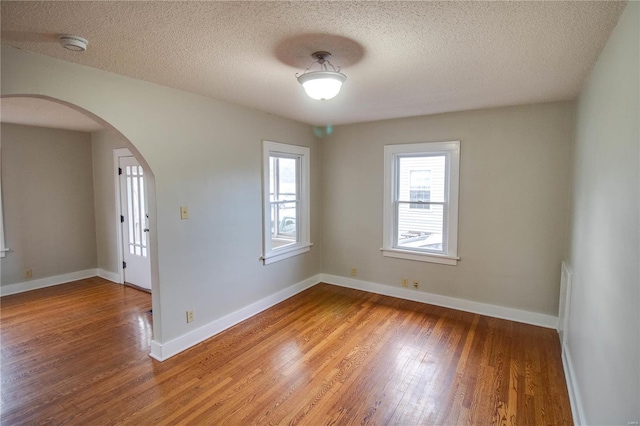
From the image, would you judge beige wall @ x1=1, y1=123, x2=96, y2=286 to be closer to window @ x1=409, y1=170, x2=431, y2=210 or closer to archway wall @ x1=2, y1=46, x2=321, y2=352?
archway wall @ x1=2, y1=46, x2=321, y2=352

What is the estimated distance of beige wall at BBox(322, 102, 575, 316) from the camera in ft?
11.1

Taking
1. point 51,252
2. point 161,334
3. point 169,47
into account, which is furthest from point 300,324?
point 51,252

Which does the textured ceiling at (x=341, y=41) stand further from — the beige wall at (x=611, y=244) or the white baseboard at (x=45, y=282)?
the white baseboard at (x=45, y=282)

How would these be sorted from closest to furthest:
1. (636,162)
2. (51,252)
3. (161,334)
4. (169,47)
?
(636,162)
(169,47)
(161,334)
(51,252)

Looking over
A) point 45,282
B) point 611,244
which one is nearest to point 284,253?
point 611,244

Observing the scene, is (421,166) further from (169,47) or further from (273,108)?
(169,47)

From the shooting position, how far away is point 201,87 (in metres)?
2.89

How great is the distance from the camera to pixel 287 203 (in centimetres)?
451

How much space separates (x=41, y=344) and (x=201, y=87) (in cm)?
286

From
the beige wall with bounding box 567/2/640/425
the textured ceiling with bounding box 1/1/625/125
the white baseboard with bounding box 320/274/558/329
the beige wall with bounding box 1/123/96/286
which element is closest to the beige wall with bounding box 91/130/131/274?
the beige wall with bounding box 1/123/96/286

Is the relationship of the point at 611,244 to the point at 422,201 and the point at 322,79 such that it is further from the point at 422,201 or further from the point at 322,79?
the point at 422,201

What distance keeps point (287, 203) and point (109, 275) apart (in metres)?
3.21

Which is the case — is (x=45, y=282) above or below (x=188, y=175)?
below

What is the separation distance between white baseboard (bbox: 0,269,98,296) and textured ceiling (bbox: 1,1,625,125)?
13.2 ft
